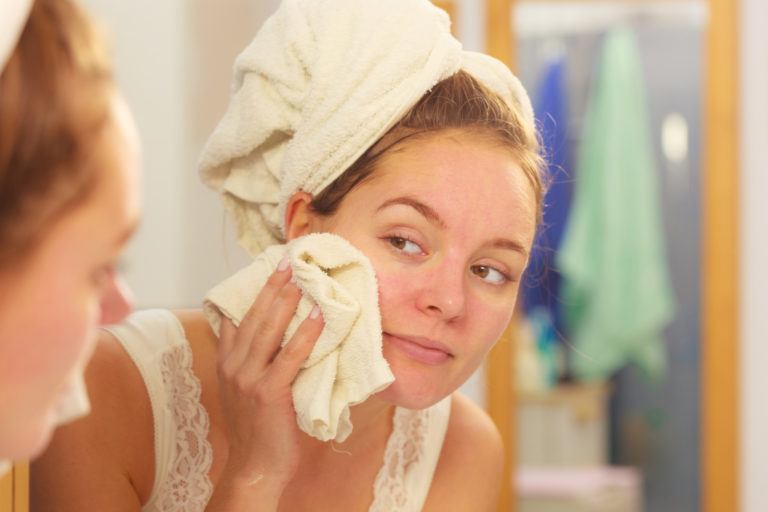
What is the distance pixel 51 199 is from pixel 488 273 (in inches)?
22.7

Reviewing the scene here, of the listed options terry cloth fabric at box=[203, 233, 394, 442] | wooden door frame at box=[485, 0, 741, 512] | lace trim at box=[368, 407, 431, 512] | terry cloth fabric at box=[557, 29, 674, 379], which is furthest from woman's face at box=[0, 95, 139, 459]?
terry cloth fabric at box=[557, 29, 674, 379]

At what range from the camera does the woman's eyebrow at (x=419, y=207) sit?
996 millimetres

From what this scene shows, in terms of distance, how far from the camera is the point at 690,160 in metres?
3.62

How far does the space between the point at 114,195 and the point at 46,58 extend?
83 mm

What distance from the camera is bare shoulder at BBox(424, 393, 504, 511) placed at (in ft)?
4.25

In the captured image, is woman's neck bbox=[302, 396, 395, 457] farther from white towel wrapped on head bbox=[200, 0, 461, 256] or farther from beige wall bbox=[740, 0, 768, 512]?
beige wall bbox=[740, 0, 768, 512]

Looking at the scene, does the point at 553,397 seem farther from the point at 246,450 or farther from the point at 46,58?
the point at 46,58

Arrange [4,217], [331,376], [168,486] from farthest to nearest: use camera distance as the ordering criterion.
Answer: [168,486], [331,376], [4,217]

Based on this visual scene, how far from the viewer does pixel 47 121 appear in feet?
1.80

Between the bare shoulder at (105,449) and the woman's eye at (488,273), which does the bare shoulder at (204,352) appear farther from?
the woman's eye at (488,273)

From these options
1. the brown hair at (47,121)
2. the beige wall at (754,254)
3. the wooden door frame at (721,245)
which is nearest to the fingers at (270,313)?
the brown hair at (47,121)

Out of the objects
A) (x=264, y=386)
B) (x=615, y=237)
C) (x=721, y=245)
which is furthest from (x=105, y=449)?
(x=615, y=237)

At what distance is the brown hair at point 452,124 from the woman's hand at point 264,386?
0.10m

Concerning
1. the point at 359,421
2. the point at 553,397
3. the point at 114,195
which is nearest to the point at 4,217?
the point at 114,195
